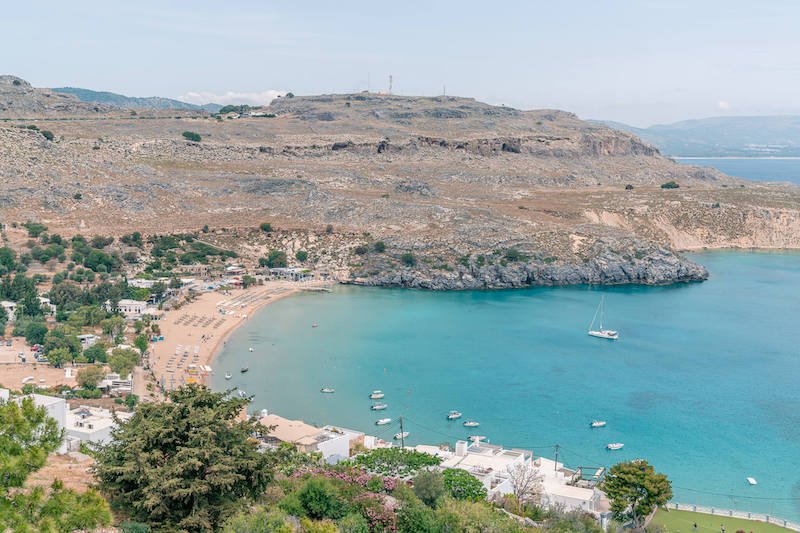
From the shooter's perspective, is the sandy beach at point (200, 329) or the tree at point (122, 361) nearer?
the tree at point (122, 361)

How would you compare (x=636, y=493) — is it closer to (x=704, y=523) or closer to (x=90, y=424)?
(x=704, y=523)

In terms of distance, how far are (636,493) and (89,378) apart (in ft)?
89.2

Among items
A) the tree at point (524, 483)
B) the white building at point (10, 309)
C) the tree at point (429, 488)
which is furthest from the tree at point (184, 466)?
the white building at point (10, 309)

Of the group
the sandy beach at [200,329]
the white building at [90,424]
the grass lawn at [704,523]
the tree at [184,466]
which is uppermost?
the tree at [184,466]

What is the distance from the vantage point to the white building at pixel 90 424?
1186 inches

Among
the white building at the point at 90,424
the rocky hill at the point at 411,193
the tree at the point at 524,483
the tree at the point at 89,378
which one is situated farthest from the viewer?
the rocky hill at the point at 411,193

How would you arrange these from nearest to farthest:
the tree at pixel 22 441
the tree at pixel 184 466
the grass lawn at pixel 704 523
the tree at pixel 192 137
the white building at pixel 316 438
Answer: the tree at pixel 22 441 → the tree at pixel 184 466 → the grass lawn at pixel 704 523 → the white building at pixel 316 438 → the tree at pixel 192 137

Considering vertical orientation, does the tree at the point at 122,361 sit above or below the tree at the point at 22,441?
below

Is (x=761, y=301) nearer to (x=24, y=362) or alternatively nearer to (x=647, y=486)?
(x=647, y=486)

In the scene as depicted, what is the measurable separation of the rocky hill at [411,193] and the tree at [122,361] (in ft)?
105

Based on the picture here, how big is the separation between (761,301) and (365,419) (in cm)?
4447

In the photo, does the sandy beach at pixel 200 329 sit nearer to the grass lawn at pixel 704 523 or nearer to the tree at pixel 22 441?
the grass lawn at pixel 704 523

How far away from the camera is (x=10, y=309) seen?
53.3 meters

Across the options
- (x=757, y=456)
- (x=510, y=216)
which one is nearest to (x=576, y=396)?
(x=757, y=456)
